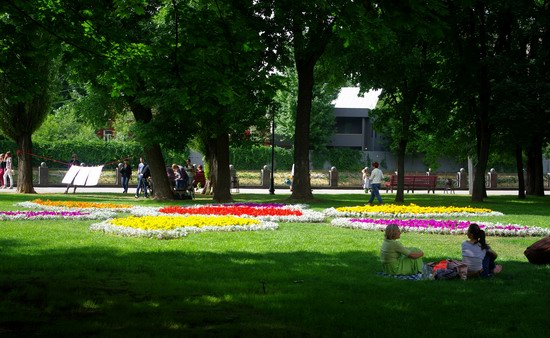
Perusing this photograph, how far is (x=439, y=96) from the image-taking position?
1155 inches

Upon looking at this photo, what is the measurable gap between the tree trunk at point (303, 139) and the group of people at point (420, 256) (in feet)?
58.6

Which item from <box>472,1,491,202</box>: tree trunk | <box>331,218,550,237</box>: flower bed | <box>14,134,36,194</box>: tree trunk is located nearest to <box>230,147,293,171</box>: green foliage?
<box>14,134,36,194</box>: tree trunk

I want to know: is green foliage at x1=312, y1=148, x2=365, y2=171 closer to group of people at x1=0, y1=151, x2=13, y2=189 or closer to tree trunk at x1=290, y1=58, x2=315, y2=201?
group of people at x1=0, y1=151, x2=13, y2=189

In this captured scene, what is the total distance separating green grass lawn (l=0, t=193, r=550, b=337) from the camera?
6.64m

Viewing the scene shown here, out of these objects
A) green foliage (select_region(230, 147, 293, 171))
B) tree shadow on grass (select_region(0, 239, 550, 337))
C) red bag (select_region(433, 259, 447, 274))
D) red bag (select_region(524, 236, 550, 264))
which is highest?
green foliage (select_region(230, 147, 293, 171))

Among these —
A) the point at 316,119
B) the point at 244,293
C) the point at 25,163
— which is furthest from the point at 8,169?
the point at 244,293

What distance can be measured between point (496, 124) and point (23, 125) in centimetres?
2036

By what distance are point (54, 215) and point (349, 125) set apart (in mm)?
56496

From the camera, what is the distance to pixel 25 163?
32.2 metres

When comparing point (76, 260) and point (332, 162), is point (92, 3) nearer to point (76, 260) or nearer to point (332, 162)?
point (76, 260)

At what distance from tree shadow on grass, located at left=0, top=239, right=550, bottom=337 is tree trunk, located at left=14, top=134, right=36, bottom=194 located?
2237 cm

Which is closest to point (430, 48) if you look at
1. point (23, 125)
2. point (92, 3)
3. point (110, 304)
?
point (23, 125)

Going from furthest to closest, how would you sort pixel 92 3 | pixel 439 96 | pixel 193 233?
pixel 439 96 < pixel 193 233 < pixel 92 3

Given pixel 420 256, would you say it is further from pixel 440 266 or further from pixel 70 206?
pixel 70 206
